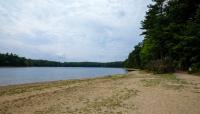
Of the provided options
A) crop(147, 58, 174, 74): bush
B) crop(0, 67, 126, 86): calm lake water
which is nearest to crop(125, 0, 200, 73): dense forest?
crop(147, 58, 174, 74): bush

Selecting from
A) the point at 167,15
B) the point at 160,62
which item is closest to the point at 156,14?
the point at 167,15

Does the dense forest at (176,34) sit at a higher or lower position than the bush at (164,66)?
higher

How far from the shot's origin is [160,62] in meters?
37.8

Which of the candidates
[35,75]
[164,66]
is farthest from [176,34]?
[35,75]

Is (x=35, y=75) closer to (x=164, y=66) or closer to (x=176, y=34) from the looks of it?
(x=164, y=66)

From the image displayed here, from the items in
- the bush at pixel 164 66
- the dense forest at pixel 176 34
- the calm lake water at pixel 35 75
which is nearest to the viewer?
the dense forest at pixel 176 34

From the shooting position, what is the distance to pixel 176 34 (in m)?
35.4

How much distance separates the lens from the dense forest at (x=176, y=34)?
31389 millimetres

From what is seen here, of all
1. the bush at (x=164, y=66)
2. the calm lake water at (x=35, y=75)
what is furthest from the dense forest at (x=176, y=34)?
the calm lake water at (x=35, y=75)

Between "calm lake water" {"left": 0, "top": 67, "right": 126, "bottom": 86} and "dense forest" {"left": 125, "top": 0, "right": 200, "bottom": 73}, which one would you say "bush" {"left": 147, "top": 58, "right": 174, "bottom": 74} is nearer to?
"dense forest" {"left": 125, "top": 0, "right": 200, "bottom": 73}

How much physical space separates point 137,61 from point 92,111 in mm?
84697

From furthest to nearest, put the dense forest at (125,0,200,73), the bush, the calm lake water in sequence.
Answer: the calm lake water < the bush < the dense forest at (125,0,200,73)

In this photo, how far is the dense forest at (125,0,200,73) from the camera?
31.4m

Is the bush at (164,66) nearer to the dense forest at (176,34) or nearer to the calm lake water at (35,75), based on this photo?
the dense forest at (176,34)
